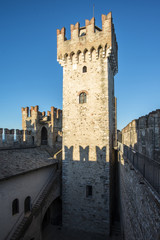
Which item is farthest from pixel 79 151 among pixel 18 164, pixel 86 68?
pixel 86 68

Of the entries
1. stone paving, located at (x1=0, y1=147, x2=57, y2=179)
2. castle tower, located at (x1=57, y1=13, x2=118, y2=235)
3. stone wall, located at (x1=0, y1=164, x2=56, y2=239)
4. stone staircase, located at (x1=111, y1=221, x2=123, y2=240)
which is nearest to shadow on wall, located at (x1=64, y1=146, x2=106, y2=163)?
castle tower, located at (x1=57, y1=13, x2=118, y2=235)

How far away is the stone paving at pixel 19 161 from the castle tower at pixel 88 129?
236cm

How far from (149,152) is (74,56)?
35.5 ft

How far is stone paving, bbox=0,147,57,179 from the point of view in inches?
382

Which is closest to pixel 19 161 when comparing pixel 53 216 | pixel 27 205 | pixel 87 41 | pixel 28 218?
pixel 27 205

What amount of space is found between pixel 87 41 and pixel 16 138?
11584 millimetres

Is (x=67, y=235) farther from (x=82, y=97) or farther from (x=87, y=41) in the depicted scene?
(x=87, y=41)

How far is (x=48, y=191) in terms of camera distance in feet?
38.9

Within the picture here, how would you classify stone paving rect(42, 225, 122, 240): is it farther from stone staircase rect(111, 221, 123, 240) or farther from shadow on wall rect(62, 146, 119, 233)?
shadow on wall rect(62, 146, 119, 233)

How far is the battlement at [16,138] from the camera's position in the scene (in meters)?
13.8

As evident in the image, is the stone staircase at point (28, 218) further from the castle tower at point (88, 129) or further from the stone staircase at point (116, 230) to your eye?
the stone staircase at point (116, 230)

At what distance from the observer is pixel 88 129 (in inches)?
486

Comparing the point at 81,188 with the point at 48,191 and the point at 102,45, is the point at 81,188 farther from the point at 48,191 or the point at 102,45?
the point at 102,45

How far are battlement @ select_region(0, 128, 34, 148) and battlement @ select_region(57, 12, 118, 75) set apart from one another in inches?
325
